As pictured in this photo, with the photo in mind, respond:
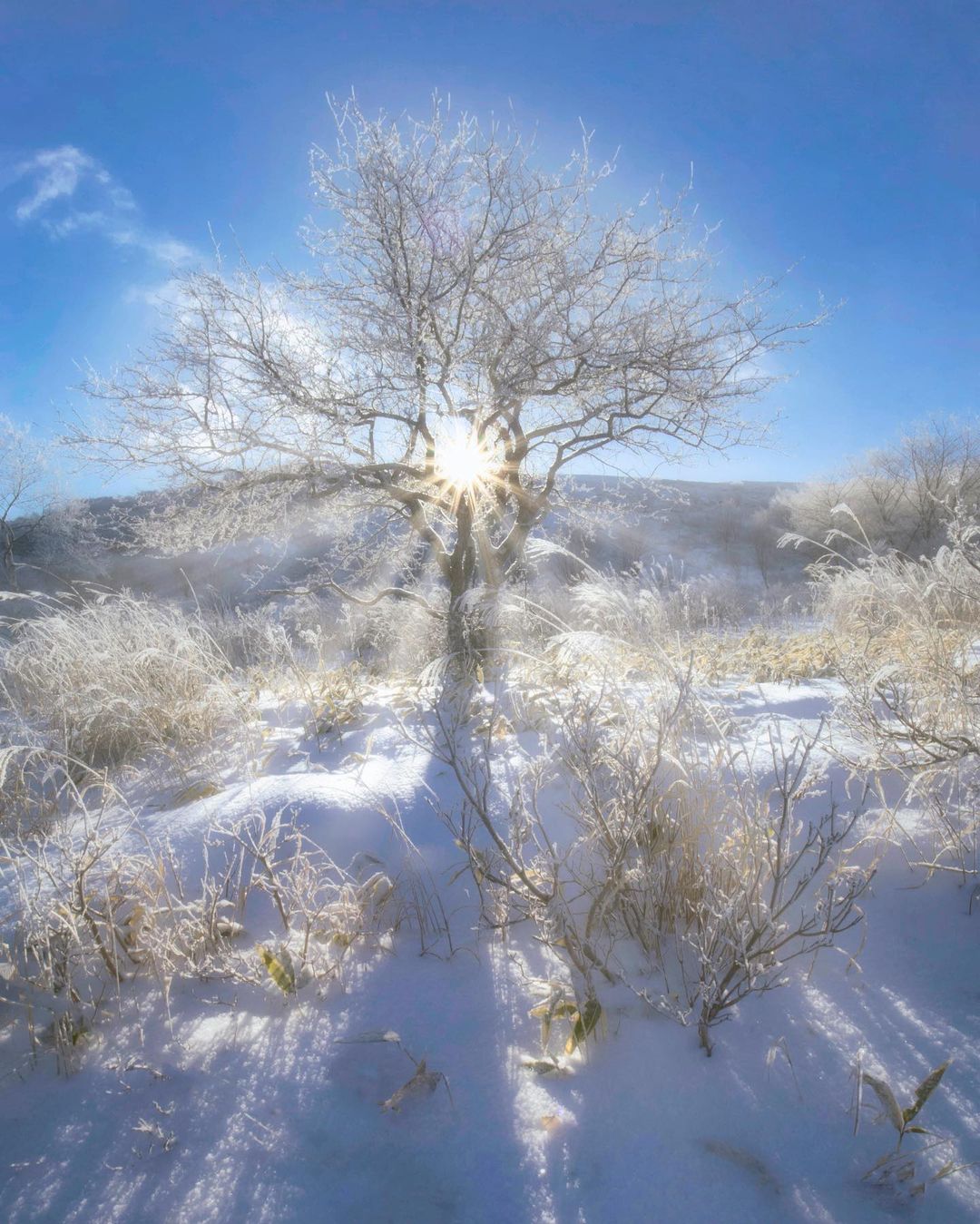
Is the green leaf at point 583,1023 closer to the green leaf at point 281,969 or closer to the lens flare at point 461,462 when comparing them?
the green leaf at point 281,969

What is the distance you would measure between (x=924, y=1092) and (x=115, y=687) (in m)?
3.94

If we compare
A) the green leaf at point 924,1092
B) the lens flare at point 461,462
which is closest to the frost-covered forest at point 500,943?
the green leaf at point 924,1092

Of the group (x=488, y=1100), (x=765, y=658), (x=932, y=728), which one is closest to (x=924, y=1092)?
(x=488, y=1100)

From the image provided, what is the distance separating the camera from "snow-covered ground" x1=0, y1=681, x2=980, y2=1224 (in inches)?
47.2

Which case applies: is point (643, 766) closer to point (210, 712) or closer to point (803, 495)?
point (210, 712)

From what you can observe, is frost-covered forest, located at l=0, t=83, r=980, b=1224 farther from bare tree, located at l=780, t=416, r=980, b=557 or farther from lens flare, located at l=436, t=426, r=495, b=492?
bare tree, located at l=780, t=416, r=980, b=557

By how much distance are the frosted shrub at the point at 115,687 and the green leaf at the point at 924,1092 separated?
2.95 meters

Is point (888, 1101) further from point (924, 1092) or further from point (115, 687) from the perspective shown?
point (115, 687)

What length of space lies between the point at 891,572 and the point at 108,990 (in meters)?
5.99

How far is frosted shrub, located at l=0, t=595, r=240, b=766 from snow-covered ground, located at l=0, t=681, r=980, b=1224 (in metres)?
1.75

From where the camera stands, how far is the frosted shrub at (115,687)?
3268 mm

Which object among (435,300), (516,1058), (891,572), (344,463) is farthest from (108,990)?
(891,572)

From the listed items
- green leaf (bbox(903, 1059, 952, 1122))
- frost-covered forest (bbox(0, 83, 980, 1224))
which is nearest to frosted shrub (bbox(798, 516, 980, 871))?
frost-covered forest (bbox(0, 83, 980, 1224))

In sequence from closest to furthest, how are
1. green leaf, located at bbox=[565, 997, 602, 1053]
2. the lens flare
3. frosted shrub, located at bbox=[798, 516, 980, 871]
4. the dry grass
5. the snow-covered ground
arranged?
the snow-covered ground < green leaf, located at bbox=[565, 997, 602, 1053] < frosted shrub, located at bbox=[798, 516, 980, 871] < the dry grass < the lens flare
